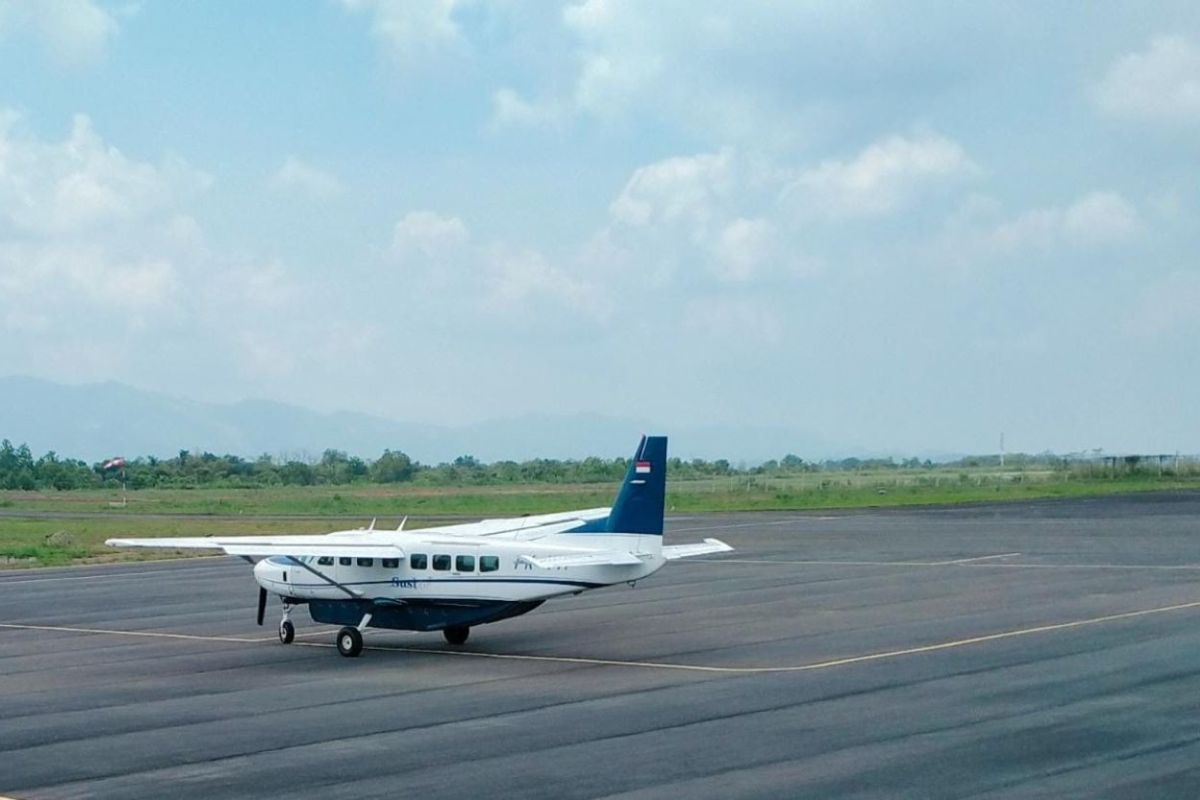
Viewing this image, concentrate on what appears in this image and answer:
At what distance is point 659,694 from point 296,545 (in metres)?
10.0

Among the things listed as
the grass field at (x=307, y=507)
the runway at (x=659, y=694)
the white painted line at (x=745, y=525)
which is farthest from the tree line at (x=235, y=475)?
the runway at (x=659, y=694)

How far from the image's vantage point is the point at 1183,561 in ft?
158

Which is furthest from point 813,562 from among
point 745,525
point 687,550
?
point 745,525

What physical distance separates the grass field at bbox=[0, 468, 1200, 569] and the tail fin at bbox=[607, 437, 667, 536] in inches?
1480

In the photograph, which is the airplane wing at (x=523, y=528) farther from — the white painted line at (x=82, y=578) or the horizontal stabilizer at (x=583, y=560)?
Answer: the white painted line at (x=82, y=578)

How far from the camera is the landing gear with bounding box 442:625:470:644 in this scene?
3262cm

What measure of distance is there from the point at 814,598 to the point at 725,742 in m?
20.0

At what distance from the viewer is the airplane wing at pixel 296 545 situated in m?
31.3

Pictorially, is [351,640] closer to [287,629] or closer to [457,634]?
[457,634]

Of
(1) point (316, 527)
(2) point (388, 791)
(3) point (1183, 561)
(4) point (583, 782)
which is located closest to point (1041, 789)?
(4) point (583, 782)

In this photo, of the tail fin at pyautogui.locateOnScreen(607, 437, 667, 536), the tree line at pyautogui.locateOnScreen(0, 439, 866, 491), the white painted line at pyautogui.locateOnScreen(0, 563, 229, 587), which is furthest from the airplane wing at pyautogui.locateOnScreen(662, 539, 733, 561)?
the tree line at pyautogui.locateOnScreen(0, 439, 866, 491)

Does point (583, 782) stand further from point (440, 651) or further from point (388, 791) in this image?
point (440, 651)

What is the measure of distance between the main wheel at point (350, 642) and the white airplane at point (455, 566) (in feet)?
0.07

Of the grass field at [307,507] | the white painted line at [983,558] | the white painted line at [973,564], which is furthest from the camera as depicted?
the grass field at [307,507]
